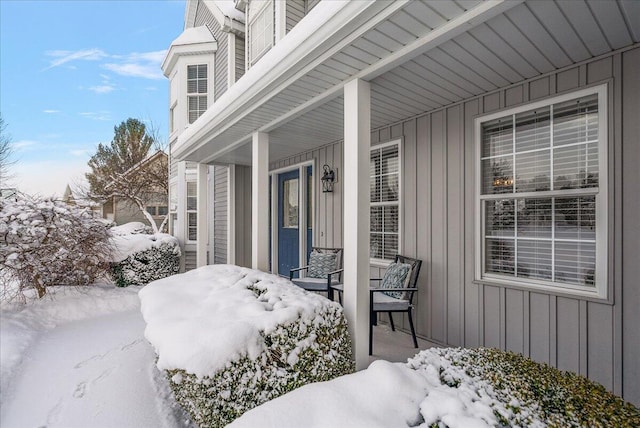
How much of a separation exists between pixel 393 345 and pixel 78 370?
113 inches

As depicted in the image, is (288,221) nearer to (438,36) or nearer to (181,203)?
(181,203)

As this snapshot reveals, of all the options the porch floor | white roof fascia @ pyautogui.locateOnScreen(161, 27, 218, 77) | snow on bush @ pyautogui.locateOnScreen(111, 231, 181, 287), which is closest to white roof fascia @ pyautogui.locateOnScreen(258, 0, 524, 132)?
the porch floor

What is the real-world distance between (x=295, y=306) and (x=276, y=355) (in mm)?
338

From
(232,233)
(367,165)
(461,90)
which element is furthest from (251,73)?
(232,233)

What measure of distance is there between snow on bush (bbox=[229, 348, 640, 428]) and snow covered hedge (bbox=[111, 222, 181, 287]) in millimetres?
5532

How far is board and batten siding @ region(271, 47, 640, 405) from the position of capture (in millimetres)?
2293

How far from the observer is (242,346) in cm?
188

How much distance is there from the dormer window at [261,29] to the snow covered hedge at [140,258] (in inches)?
154

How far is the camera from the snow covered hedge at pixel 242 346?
182cm

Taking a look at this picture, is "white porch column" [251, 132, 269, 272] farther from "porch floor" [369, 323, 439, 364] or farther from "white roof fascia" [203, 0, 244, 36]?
"white roof fascia" [203, 0, 244, 36]

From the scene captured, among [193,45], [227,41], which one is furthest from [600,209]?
[193,45]

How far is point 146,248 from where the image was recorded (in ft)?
20.6

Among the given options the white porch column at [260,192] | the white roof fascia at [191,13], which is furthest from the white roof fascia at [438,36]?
the white roof fascia at [191,13]

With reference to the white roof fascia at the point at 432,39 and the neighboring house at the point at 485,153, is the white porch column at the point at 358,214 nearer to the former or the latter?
the neighboring house at the point at 485,153
